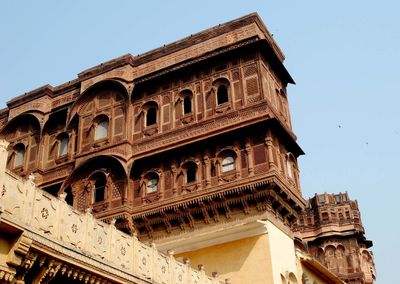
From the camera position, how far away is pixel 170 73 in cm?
2664

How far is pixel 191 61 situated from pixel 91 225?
13976 millimetres

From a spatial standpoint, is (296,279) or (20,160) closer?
(296,279)

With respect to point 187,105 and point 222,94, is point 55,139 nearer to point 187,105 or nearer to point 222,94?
point 187,105

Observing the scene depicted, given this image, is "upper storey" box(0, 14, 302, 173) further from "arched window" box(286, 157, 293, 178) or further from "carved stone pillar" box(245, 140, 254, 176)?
"carved stone pillar" box(245, 140, 254, 176)

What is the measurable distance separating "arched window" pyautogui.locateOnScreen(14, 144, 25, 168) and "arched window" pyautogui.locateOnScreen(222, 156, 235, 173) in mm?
11167

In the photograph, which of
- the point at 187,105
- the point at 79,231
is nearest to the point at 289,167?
the point at 187,105

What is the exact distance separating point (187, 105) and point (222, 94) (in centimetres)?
172

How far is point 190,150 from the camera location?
25.0 m

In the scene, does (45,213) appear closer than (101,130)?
Yes

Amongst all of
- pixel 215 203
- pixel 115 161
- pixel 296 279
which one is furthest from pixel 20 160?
pixel 296 279

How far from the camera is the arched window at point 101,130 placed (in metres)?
27.2

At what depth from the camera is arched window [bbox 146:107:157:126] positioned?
87.5 ft

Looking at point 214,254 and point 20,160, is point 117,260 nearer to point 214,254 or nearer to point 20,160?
point 214,254

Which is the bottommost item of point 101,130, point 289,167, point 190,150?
point 289,167
